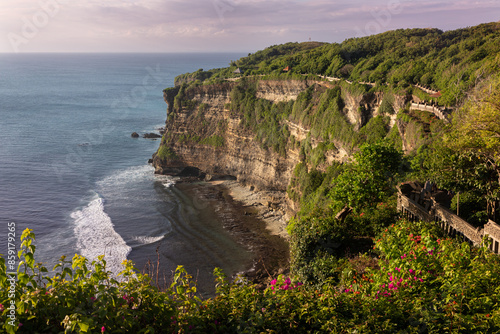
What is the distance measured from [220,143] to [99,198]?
82.7ft

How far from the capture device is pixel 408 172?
2723 centimetres

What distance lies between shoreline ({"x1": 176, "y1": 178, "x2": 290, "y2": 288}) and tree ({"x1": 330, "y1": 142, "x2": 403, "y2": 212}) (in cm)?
1469

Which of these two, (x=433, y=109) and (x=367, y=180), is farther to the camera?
(x=433, y=109)

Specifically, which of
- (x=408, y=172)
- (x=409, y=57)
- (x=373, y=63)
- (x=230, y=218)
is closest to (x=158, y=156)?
(x=230, y=218)

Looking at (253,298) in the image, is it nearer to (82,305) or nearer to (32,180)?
(82,305)

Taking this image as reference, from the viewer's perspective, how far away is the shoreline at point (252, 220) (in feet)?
132

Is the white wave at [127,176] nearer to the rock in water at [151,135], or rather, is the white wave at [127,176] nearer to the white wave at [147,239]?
the white wave at [147,239]

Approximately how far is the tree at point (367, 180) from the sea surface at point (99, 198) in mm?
10071

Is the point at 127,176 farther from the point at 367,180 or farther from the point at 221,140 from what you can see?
the point at 367,180

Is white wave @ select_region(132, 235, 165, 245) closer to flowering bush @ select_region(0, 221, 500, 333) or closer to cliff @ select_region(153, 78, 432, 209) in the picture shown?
cliff @ select_region(153, 78, 432, 209)

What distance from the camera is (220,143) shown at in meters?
73.7

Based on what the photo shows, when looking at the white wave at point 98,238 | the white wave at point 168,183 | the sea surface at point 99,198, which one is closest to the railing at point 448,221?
the sea surface at point 99,198

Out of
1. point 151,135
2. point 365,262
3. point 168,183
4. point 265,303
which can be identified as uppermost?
point 265,303

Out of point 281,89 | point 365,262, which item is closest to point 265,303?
point 365,262
